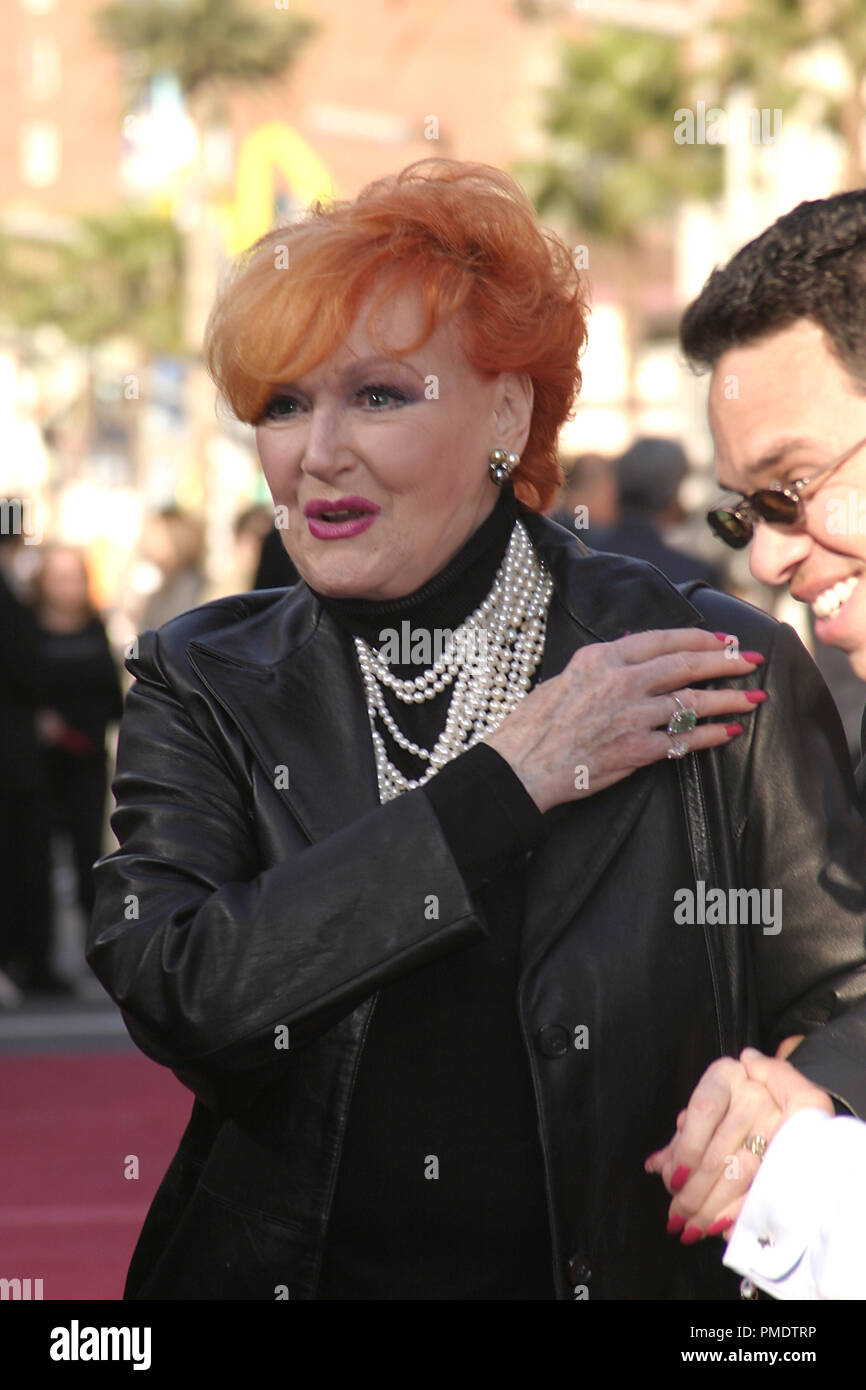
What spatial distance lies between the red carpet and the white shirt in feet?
11.6

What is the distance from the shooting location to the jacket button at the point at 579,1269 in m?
2.26

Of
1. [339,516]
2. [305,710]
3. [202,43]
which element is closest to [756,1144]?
[305,710]

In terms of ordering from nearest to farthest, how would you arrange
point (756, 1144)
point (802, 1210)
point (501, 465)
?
1. point (802, 1210)
2. point (756, 1144)
3. point (501, 465)

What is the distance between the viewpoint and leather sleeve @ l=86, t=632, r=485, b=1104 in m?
2.21

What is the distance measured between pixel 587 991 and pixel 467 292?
3.10 ft

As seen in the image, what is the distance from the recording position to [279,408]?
2.56 metres

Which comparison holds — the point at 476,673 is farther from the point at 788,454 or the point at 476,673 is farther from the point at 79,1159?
the point at 79,1159

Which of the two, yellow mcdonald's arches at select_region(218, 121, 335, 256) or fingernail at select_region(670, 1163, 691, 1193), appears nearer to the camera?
fingernail at select_region(670, 1163, 691, 1193)

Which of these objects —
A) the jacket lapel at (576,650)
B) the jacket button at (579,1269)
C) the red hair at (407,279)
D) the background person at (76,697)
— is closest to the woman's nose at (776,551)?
the jacket lapel at (576,650)

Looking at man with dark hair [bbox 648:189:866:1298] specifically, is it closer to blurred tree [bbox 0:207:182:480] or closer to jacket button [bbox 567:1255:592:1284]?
jacket button [bbox 567:1255:592:1284]

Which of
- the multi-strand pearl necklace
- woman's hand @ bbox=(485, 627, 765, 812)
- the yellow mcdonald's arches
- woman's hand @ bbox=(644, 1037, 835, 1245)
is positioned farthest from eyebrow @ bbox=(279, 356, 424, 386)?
the yellow mcdonald's arches

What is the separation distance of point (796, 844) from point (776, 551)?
0.38 m
